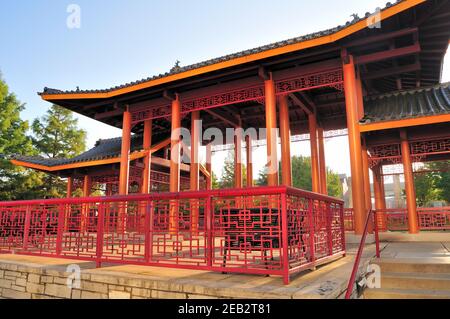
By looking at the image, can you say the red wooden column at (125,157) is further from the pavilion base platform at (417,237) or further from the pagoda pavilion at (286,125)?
the pavilion base platform at (417,237)

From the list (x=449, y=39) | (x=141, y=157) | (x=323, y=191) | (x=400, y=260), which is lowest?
(x=400, y=260)

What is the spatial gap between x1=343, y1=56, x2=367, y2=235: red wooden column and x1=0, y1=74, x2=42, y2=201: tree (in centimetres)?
1701

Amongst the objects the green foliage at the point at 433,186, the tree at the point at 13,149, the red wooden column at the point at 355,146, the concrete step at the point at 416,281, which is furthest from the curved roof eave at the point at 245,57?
the green foliage at the point at 433,186

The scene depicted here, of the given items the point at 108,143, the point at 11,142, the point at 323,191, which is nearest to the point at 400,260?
the point at 323,191

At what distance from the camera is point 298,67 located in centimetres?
948

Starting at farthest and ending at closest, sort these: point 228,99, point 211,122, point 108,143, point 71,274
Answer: point 108,143
point 211,122
point 228,99
point 71,274

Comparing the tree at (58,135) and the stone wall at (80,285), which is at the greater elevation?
the tree at (58,135)

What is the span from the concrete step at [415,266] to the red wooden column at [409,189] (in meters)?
4.25

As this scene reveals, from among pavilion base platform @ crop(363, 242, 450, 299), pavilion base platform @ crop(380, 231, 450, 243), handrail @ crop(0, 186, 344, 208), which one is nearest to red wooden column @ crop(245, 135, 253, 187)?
pavilion base platform @ crop(380, 231, 450, 243)

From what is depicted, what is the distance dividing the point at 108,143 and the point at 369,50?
1431 centimetres

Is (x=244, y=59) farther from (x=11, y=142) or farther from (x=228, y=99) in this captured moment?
(x=11, y=142)

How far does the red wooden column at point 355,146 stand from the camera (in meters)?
8.11

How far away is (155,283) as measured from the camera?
3.86 m

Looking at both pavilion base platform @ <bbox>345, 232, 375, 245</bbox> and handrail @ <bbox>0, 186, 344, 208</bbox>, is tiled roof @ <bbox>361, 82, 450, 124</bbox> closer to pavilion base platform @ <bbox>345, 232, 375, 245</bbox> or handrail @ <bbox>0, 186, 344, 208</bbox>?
pavilion base platform @ <bbox>345, 232, 375, 245</bbox>
